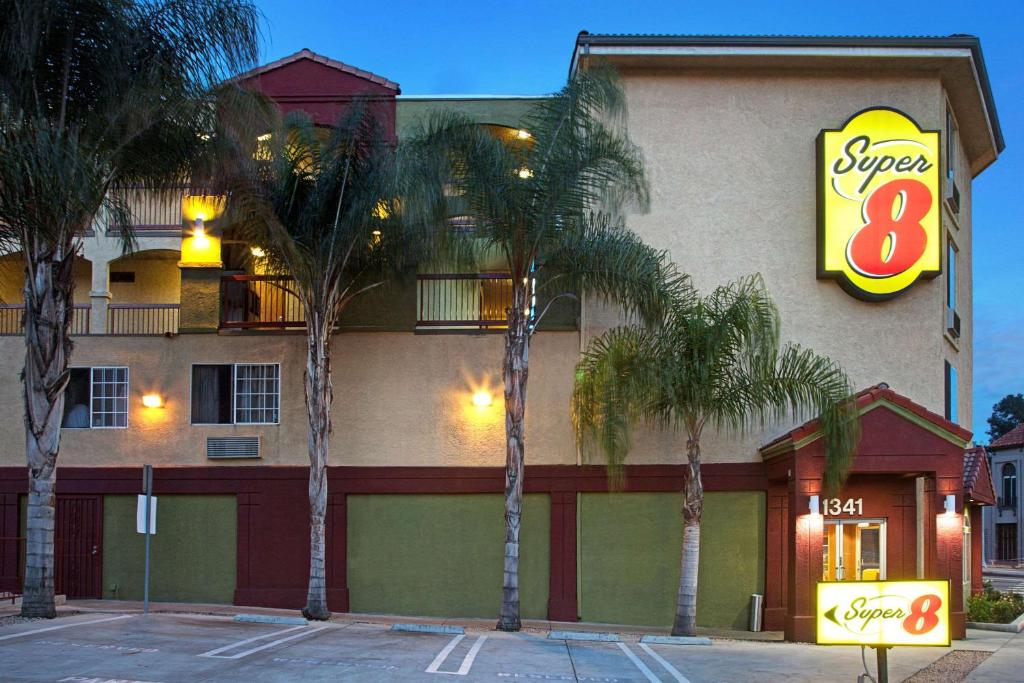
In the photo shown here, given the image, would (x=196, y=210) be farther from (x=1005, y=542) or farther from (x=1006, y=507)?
(x=1005, y=542)

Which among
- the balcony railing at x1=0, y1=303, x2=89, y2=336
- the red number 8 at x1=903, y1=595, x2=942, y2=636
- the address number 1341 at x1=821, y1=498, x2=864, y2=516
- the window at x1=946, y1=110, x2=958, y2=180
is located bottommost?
the red number 8 at x1=903, y1=595, x2=942, y2=636

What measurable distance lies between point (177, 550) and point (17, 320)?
6.13m

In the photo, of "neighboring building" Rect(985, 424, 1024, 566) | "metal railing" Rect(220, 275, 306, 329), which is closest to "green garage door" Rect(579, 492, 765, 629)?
"metal railing" Rect(220, 275, 306, 329)

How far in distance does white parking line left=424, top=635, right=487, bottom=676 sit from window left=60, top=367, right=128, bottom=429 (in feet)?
31.5

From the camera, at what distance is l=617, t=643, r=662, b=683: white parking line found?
1461 centimetres

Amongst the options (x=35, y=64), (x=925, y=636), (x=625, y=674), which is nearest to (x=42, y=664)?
(x=625, y=674)

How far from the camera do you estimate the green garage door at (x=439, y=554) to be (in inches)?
912

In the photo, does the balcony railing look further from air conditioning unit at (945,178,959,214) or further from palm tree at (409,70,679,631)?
air conditioning unit at (945,178,959,214)

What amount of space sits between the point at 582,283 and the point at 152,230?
9604 millimetres

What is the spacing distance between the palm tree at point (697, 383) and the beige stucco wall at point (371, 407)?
2921 mm

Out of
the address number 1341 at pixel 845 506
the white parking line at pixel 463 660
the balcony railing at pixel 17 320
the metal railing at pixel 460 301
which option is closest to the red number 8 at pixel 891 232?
the address number 1341 at pixel 845 506

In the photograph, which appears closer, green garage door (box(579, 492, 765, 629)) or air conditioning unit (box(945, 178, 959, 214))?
green garage door (box(579, 492, 765, 629))

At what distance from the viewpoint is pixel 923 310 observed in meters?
23.5

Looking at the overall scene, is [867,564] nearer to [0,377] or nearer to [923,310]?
[923,310]
